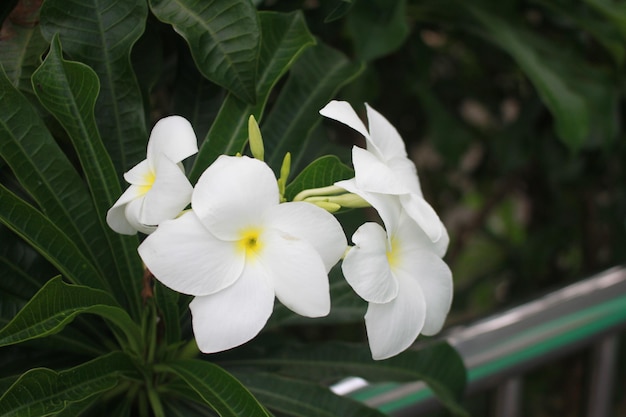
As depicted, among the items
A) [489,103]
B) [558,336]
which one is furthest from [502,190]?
[558,336]

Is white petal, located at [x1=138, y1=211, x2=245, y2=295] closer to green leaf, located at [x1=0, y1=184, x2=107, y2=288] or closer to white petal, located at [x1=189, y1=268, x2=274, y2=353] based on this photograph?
white petal, located at [x1=189, y1=268, x2=274, y2=353]

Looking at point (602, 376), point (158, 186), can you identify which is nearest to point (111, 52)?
point (158, 186)

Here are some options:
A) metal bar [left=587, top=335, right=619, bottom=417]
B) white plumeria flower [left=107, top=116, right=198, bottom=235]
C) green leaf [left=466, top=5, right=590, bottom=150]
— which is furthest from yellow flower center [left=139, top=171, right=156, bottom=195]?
metal bar [left=587, top=335, right=619, bottom=417]

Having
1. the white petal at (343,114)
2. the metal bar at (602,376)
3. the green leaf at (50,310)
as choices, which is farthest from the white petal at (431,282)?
the metal bar at (602,376)

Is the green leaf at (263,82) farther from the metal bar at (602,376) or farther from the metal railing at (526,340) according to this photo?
the metal bar at (602,376)

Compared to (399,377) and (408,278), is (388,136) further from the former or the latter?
(399,377)

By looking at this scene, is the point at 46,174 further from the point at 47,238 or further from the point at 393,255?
the point at 393,255
